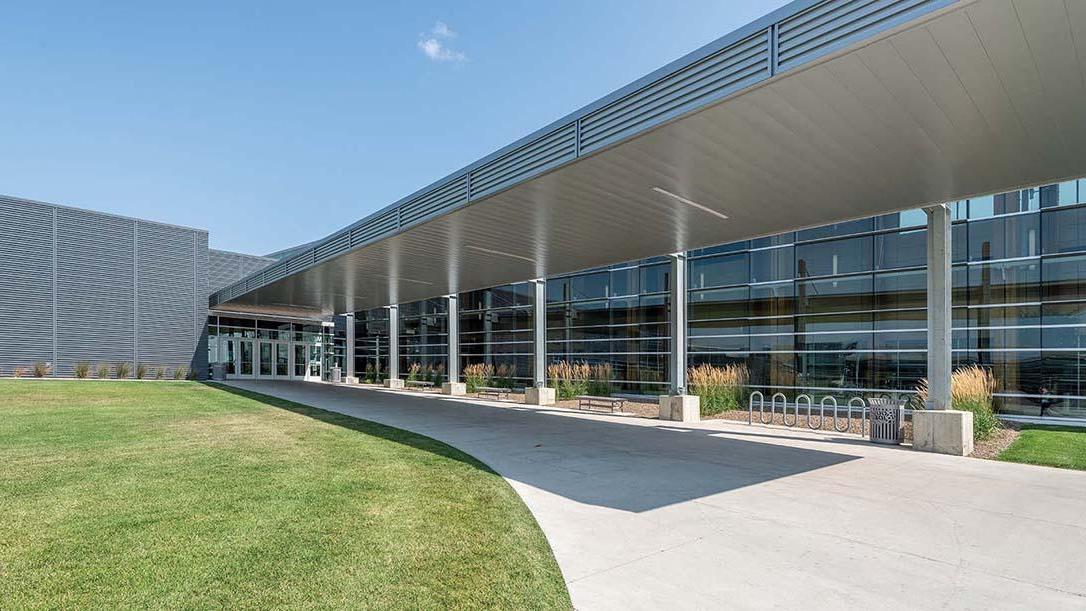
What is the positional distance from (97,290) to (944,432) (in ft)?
122

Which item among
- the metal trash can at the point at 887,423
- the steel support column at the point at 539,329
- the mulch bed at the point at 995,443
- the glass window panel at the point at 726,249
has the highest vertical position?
the glass window panel at the point at 726,249

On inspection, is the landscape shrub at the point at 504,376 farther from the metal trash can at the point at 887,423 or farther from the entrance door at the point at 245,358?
the entrance door at the point at 245,358

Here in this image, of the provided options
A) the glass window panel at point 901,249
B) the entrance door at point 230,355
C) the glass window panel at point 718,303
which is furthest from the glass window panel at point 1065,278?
the entrance door at point 230,355

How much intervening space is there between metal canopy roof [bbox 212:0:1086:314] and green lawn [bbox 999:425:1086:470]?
4.62 m

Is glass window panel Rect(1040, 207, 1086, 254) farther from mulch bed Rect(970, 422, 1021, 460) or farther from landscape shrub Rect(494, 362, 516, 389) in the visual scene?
landscape shrub Rect(494, 362, 516, 389)

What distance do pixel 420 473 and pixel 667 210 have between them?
6982mm

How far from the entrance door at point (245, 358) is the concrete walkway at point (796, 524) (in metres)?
34.1

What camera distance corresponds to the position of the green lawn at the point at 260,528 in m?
4.03

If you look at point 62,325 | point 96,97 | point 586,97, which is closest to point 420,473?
point 586,97

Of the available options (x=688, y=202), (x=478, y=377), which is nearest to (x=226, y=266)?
(x=478, y=377)

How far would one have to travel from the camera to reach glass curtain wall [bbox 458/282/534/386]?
2959 centimetres

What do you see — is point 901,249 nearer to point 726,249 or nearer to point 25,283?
point 726,249

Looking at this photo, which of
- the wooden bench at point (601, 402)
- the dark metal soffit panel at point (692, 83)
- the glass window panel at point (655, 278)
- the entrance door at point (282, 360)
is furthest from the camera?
the entrance door at point (282, 360)

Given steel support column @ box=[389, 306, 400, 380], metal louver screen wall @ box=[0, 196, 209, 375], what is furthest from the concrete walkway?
metal louver screen wall @ box=[0, 196, 209, 375]
